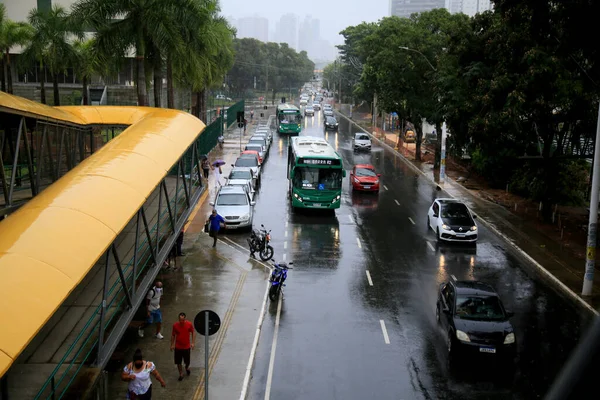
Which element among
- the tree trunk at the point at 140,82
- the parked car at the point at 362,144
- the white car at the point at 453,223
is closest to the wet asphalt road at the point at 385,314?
the white car at the point at 453,223

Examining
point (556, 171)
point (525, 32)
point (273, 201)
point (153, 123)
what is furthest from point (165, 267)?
point (556, 171)

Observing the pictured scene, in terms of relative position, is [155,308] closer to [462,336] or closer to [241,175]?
[462,336]

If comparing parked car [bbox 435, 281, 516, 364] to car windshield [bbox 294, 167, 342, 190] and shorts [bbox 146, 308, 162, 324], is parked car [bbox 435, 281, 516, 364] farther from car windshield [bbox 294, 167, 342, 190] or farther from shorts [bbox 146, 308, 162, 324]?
car windshield [bbox 294, 167, 342, 190]

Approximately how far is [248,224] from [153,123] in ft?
32.8

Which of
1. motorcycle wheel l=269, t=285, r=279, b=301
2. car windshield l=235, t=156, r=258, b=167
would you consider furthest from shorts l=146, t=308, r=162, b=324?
car windshield l=235, t=156, r=258, b=167

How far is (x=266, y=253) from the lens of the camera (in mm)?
25109

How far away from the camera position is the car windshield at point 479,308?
1666 centimetres

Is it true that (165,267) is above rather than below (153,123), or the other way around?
below

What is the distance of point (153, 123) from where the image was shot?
813 inches

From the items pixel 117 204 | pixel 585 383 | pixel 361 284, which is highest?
pixel 585 383

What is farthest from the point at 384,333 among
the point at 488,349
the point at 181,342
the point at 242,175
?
the point at 242,175

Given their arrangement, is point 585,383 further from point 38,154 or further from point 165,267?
point 165,267

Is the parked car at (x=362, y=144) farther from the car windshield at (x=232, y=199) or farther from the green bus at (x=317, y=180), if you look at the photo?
the car windshield at (x=232, y=199)

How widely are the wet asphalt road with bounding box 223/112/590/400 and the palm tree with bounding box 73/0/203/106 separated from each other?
9970mm
